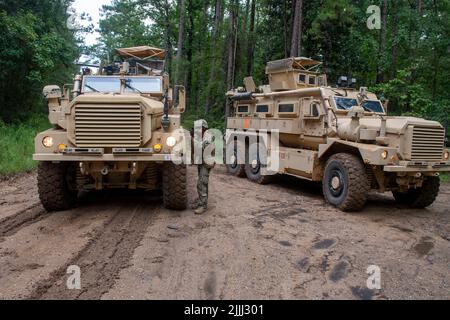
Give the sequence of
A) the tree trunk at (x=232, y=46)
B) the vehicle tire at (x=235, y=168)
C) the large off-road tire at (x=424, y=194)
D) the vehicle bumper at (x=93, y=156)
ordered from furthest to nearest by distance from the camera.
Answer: the tree trunk at (x=232, y=46) < the vehicle tire at (x=235, y=168) < the large off-road tire at (x=424, y=194) < the vehicle bumper at (x=93, y=156)

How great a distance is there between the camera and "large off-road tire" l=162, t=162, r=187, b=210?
6332 mm

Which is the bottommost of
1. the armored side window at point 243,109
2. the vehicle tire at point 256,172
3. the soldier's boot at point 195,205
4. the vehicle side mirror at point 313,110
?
the soldier's boot at point 195,205

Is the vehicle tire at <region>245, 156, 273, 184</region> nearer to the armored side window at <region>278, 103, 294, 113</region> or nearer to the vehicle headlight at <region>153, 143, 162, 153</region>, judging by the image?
the armored side window at <region>278, 103, 294, 113</region>

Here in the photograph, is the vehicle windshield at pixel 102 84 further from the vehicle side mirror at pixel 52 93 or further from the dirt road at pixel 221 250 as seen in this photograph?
the dirt road at pixel 221 250

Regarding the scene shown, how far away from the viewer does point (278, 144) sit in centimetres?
1002

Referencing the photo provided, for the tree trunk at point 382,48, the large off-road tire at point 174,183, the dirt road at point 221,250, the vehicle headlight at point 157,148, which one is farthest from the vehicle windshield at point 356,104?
the tree trunk at point 382,48

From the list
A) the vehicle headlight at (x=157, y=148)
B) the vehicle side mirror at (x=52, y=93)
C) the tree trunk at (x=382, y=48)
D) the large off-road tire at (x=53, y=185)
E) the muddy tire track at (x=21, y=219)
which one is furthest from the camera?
the tree trunk at (x=382, y=48)

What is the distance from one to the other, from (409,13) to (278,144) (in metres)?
9.34

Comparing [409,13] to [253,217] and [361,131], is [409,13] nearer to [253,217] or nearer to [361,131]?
[361,131]

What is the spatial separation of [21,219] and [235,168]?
6.31 m

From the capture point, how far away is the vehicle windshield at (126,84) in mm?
7477

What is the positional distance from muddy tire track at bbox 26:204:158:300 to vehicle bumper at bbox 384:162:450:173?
13.3 feet

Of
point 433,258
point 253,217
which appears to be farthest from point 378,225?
point 253,217

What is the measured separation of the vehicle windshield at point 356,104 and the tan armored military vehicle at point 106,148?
3666 millimetres
